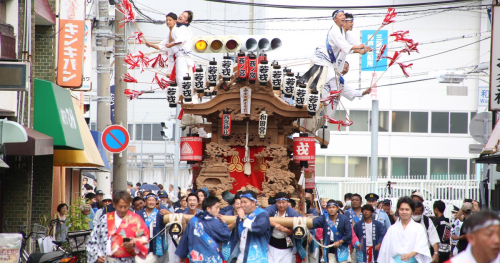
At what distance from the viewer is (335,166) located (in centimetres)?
3816

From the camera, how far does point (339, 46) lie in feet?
46.8

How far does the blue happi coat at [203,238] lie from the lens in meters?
10.1

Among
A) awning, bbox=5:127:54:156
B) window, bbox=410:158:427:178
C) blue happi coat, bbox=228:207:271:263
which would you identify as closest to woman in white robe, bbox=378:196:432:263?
blue happi coat, bbox=228:207:271:263

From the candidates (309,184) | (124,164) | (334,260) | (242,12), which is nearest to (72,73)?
(124,164)

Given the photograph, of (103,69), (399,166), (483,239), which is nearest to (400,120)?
(399,166)

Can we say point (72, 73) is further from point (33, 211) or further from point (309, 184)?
point (309, 184)

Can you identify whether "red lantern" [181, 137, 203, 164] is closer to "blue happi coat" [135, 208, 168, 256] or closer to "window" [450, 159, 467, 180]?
"blue happi coat" [135, 208, 168, 256]

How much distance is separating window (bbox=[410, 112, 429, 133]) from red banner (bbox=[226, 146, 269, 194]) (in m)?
24.1

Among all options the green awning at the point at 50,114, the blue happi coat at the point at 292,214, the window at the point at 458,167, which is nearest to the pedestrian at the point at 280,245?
the blue happi coat at the point at 292,214

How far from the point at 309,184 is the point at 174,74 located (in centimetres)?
420

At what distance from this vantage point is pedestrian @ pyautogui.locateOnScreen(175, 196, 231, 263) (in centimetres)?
1011

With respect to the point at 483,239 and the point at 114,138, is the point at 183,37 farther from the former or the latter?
the point at 483,239

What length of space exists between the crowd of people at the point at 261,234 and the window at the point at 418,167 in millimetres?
23084

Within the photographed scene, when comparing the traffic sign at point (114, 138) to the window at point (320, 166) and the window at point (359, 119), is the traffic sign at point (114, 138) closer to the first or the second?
the window at point (359, 119)
